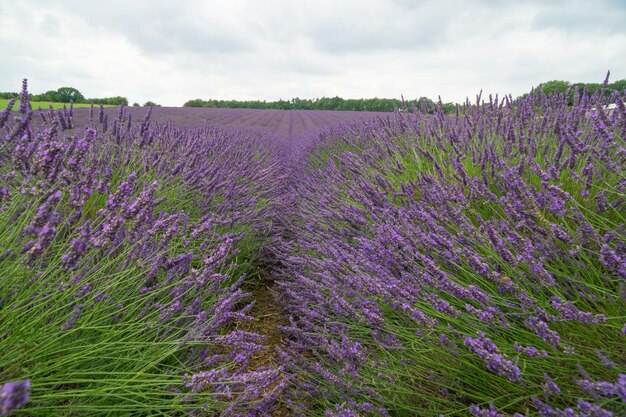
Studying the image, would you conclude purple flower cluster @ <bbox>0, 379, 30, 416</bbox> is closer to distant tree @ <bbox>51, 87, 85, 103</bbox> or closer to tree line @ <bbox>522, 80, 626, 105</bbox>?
tree line @ <bbox>522, 80, 626, 105</bbox>

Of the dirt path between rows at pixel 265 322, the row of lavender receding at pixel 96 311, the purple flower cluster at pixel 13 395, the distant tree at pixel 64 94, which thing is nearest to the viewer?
the purple flower cluster at pixel 13 395

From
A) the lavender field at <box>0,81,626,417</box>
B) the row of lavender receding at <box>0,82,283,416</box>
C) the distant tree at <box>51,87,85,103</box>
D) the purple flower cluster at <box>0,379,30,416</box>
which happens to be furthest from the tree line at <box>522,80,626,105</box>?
the distant tree at <box>51,87,85,103</box>

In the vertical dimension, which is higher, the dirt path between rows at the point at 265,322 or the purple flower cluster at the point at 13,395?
the purple flower cluster at the point at 13,395

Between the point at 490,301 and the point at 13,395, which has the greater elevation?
the point at 13,395

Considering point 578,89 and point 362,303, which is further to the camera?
point 578,89

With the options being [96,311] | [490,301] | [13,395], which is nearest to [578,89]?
[490,301]

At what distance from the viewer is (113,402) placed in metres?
1.24

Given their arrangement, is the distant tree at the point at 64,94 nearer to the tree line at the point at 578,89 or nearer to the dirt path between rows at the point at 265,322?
the tree line at the point at 578,89

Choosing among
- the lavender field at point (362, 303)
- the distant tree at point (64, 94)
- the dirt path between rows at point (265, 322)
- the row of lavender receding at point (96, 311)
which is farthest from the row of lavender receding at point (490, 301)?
the distant tree at point (64, 94)

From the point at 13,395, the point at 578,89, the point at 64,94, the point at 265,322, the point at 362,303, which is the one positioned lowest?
the point at 265,322

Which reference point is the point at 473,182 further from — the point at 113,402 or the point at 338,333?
the point at 113,402

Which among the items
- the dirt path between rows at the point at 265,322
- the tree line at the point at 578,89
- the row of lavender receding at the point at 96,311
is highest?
the tree line at the point at 578,89

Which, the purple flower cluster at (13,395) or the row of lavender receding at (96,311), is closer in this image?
the purple flower cluster at (13,395)

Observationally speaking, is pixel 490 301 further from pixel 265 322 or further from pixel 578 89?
pixel 578 89
